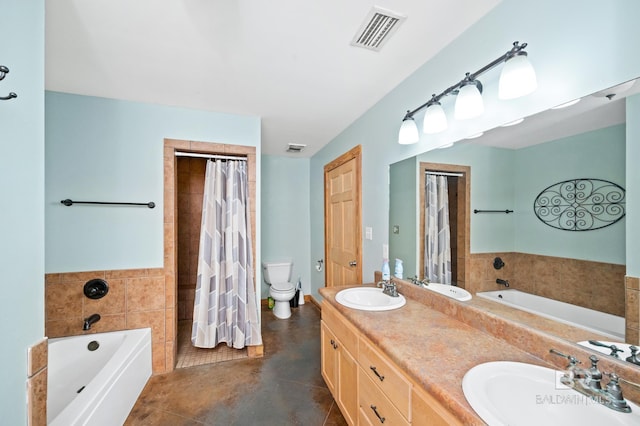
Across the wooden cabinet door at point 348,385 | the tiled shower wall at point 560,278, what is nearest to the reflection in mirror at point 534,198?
the tiled shower wall at point 560,278

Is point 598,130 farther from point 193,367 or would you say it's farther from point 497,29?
point 193,367

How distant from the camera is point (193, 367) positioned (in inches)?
92.2

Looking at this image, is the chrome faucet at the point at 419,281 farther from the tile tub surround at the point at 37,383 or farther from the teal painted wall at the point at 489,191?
the tile tub surround at the point at 37,383

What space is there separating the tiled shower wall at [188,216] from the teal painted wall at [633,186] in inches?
155

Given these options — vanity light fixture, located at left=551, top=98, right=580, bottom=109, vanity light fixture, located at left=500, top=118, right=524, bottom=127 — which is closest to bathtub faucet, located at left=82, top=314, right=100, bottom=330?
vanity light fixture, located at left=500, top=118, right=524, bottom=127

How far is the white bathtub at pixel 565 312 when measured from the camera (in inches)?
34.4

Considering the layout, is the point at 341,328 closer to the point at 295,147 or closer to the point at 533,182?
the point at 533,182

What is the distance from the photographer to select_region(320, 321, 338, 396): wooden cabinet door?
1.75m

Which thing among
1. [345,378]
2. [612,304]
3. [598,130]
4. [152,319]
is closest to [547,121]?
[598,130]

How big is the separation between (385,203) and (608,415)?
5.10 ft

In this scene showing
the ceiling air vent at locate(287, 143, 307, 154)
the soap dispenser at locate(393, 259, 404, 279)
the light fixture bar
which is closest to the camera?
the light fixture bar

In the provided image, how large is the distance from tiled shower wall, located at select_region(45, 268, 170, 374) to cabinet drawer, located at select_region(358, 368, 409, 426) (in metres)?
1.80

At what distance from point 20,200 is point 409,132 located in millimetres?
1844

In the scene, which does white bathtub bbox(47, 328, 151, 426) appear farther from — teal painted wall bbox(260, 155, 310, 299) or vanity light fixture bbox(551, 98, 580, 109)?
vanity light fixture bbox(551, 98, 580, 109)
